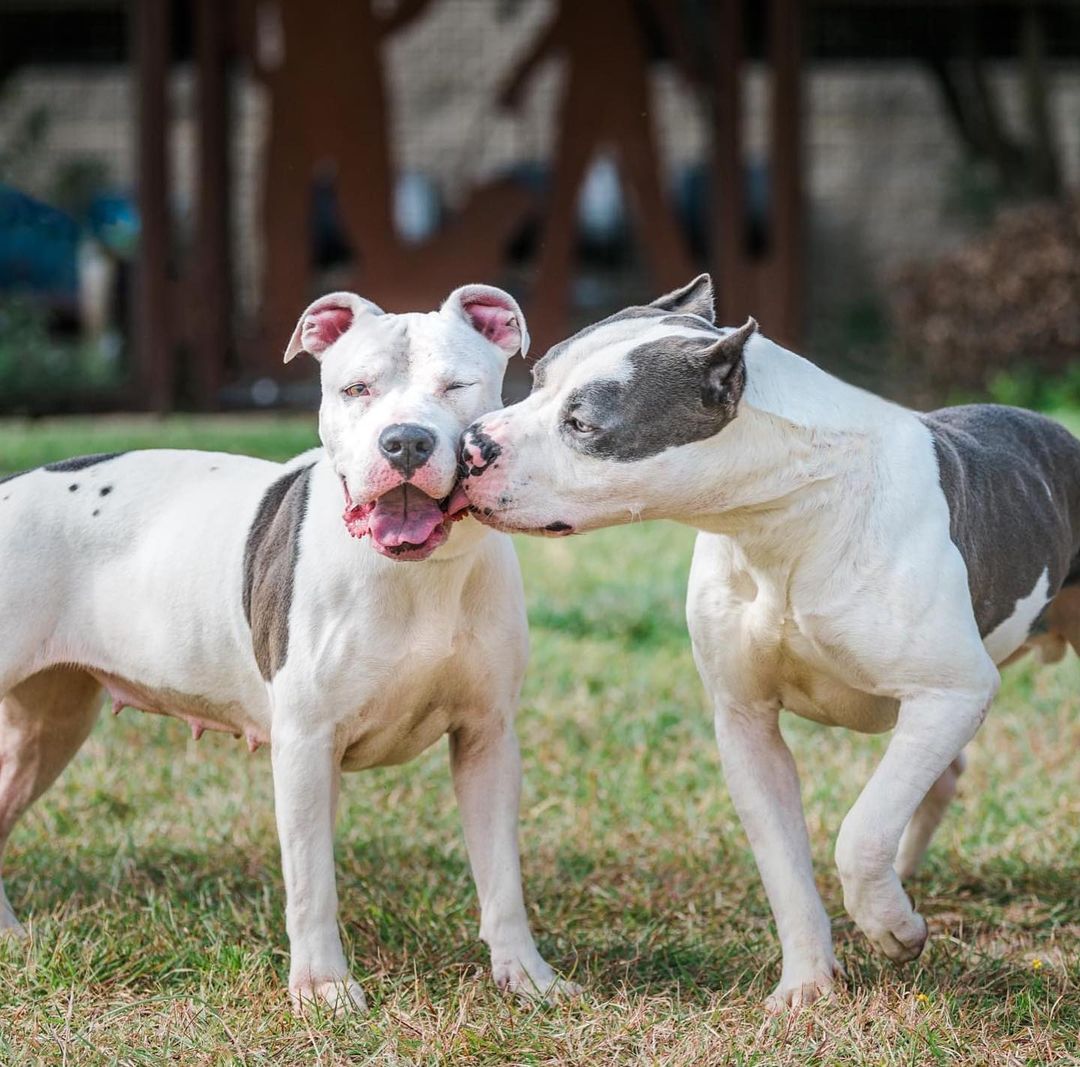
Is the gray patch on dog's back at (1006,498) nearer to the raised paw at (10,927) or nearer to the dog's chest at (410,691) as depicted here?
the dog's chest at (410,691)

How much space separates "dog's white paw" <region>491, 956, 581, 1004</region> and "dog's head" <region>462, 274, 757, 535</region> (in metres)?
1.02

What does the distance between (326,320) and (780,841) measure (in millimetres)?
1449

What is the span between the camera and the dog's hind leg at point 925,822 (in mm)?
4492

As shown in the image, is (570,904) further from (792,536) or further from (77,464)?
(77,464)

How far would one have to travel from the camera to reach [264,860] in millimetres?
4629

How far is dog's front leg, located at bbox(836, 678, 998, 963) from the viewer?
334 centimetres

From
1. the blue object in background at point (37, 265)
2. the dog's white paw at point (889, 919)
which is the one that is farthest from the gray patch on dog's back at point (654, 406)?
the blue object in background at point (37, 265)

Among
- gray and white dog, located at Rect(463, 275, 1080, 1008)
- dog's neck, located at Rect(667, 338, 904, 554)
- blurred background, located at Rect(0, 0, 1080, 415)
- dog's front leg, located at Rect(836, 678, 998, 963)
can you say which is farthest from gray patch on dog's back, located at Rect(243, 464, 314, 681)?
blurred background, located at Rect(0, 0, 1080, 415)

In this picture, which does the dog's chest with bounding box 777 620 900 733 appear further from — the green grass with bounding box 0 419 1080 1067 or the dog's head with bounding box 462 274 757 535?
the green grass with bounding box 0 419 1080 1067

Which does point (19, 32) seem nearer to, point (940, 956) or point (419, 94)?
point (419, 94)

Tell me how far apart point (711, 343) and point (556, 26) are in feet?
31.3

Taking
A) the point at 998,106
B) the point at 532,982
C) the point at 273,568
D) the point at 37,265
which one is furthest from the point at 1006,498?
the point at 37,265

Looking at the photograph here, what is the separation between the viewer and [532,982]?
3.65 meters

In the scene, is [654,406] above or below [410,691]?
above
